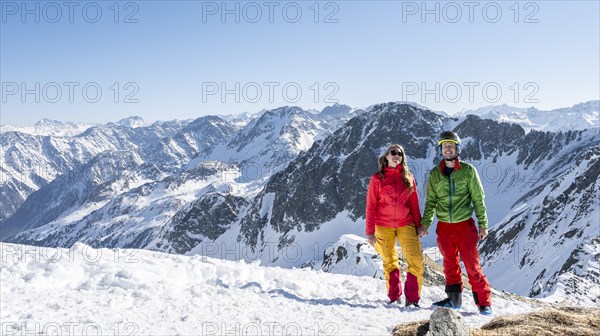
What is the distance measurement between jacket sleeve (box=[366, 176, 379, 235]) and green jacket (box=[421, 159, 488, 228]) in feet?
4.03

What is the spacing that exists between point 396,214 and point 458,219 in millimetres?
1210

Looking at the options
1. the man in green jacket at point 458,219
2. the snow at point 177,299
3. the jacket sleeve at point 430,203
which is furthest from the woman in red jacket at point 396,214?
the snow at point 177,299

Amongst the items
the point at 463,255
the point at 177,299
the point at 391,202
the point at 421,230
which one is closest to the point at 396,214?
the point at 391,202

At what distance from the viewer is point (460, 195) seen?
8.38m

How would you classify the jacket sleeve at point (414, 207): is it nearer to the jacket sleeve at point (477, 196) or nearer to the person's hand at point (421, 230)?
the person's hand at point (421, 230)

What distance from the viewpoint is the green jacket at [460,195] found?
27.2 feet

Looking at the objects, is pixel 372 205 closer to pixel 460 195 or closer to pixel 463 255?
pixel 460 195

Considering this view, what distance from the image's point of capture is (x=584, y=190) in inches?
2456

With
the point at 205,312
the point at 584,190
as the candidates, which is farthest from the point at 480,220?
the point at 584,190

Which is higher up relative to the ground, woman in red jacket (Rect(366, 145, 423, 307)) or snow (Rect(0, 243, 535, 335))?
woman in red jacket (Rect(366, 145, 423, 307))

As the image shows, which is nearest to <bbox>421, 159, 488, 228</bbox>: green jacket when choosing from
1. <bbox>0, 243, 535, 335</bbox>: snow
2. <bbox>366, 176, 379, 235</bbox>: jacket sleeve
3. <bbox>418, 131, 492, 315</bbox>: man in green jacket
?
<bbox>418, 131, 492, 315</bbox>: man in green jacket

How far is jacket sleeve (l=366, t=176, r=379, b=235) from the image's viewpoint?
8.85 m

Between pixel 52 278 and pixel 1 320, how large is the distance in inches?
86.2

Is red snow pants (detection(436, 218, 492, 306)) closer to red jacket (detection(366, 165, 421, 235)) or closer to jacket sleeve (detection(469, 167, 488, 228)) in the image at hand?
jacket sleeve (detection(469, 167, 488, 228))
